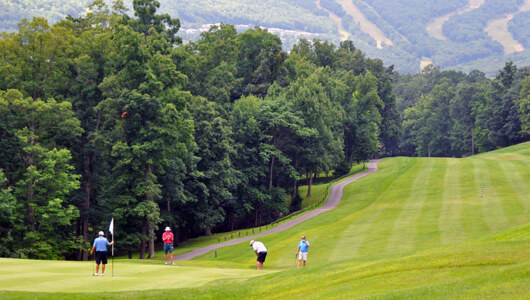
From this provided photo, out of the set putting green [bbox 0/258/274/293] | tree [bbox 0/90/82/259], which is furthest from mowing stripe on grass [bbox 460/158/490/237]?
tree [bbox 0/90/82/259]

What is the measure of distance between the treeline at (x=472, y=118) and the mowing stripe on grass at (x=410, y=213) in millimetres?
39757

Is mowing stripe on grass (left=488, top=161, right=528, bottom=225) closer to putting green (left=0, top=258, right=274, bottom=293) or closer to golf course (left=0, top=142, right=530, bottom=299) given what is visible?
golf course (left=0, top=142, right=530, bottom=299)

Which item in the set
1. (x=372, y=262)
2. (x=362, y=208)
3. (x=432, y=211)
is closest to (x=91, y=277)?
(x=372, y=262)

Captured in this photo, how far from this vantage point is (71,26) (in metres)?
56.7

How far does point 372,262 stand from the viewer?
81.6 feet

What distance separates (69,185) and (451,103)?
114 meters

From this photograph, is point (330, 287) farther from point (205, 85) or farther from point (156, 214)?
point (205, 85)

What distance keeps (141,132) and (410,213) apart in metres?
27.0

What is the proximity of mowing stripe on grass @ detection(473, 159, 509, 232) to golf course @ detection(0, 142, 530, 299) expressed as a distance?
0.10 meters

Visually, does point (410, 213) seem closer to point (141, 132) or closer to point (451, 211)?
point (451, 211)

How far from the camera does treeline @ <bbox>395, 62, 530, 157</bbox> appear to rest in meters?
122

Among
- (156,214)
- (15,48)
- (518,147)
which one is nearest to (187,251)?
(156,214)

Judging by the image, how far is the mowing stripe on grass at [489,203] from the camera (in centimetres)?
4734

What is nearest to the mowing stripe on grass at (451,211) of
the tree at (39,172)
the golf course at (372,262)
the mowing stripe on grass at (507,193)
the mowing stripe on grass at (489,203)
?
the golf course at (372,262)
